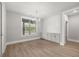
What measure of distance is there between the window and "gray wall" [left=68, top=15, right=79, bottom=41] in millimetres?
3798

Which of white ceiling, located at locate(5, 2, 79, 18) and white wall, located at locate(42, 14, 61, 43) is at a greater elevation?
white ceiling, located at locate(5, 2, 79, 18)

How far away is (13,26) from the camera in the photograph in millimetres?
4785

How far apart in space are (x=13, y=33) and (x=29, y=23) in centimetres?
202

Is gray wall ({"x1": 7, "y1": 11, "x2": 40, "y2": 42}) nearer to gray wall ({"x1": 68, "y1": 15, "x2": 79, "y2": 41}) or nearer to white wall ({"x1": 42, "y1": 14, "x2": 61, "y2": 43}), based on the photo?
white wall ({"x1": 42, "y1": 14, "x2": 61, "y2": 43})

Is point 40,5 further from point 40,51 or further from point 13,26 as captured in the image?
point 13,26

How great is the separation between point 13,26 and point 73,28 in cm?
554

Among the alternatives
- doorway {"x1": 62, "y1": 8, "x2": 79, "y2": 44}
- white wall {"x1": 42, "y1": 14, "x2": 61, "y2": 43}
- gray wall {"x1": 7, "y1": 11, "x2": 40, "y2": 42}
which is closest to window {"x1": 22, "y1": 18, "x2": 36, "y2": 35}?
gray wall {"x1": 7, "y1": 11, "x2": 40, "y2": 42}

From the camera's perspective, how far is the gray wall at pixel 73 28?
18.2 ft

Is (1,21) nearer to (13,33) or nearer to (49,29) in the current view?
(13,33)

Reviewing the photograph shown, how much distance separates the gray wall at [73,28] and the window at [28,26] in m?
3.80

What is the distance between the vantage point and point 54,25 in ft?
18.3

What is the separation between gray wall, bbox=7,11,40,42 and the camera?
14.9 feet

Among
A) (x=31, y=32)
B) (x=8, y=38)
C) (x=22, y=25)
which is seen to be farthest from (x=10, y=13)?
(x=31, y=32)

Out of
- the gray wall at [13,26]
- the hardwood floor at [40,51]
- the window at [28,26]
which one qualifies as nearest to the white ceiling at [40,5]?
the gray wall at [13,26]
